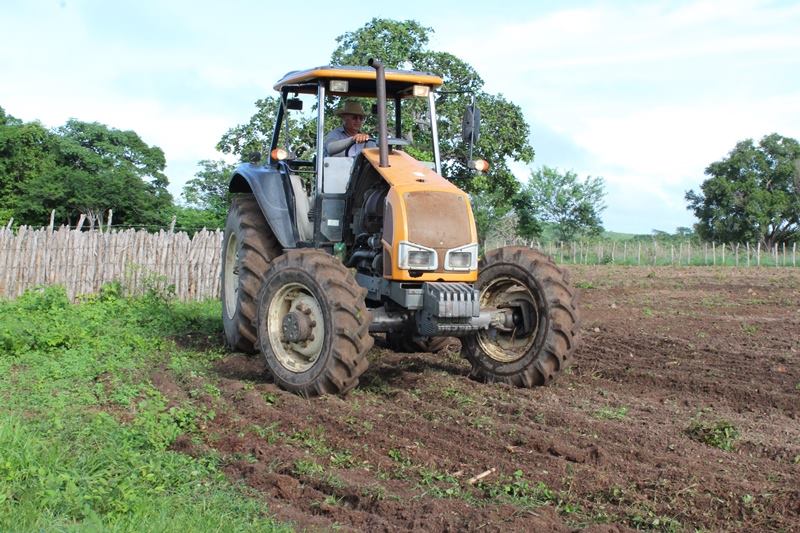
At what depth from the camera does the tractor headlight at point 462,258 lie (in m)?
6.86

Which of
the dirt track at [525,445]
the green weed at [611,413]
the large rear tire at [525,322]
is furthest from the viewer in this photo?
the large rear tire at [525,322]

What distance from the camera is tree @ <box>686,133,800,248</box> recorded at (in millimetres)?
50188

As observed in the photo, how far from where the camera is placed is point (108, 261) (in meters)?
13.7

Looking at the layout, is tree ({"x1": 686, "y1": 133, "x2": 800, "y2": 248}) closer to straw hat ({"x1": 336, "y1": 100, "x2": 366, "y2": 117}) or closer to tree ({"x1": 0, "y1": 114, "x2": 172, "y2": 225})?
tree ({"x1": 0, "y1": 114, "x2": 172, "y2": 225})

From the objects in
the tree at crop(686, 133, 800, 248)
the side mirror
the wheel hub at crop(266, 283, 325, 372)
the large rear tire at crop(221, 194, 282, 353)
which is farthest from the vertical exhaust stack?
the tree at crop(686, 133, 800, 248)

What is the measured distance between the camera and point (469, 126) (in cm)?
721

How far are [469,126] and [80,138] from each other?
36861 mm

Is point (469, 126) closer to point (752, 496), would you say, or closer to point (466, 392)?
point (466, 392)

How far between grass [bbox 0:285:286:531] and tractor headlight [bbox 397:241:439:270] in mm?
1818

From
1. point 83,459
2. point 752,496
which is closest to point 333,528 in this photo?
point 83,459

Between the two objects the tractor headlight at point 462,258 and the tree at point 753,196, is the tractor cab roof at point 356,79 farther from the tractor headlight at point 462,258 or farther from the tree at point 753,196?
the tree at point 753,196

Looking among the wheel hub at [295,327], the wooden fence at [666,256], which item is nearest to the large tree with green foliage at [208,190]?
the wooden fence at [666,256]

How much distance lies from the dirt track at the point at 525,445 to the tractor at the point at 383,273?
1.18 ft

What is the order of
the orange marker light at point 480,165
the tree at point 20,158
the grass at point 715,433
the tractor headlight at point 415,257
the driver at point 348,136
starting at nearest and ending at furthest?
the grass at point 715,433, the tractor headlight at point 415,257, the orange marker light at point 480,165, the driver at point 348,136, the tree at point 20,158
